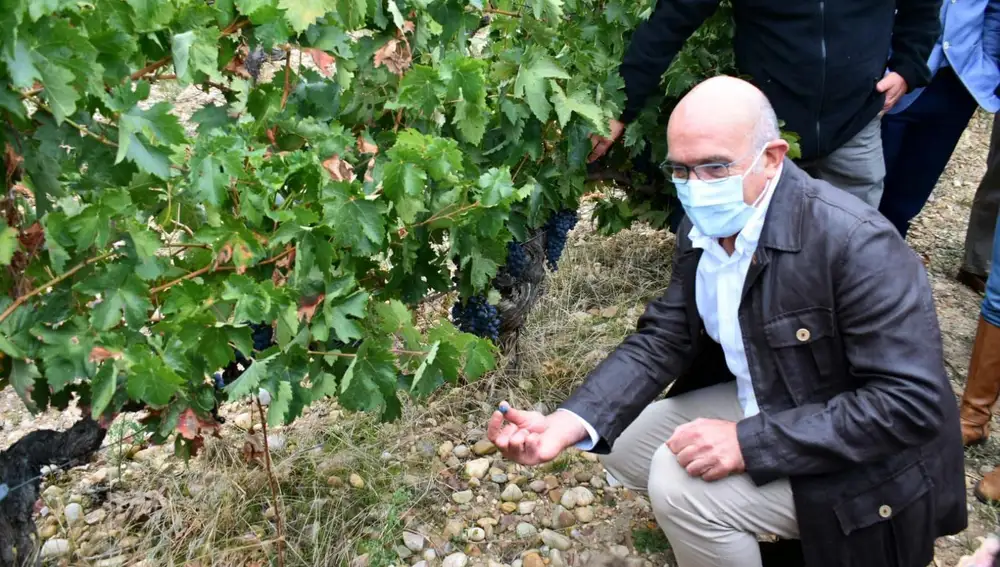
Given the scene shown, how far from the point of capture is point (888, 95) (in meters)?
3.06

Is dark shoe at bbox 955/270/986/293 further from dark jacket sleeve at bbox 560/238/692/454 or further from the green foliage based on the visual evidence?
the green foliage

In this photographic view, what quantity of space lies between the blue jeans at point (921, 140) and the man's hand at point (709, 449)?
2.10 metres

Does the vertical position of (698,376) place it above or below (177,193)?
below

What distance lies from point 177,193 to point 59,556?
4.82ft

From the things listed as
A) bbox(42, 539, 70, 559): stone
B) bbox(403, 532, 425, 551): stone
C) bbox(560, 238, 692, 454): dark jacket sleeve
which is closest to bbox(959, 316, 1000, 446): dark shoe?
bbox(560, 238, 692, 454): dark jacket sleeve

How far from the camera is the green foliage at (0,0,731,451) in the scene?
148cm

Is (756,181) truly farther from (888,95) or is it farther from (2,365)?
(2,365)

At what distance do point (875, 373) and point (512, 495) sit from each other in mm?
1342

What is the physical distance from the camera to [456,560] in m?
2.60

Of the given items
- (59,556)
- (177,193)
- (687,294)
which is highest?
(177,193)

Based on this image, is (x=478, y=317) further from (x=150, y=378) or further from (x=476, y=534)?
(x=150, y=378)

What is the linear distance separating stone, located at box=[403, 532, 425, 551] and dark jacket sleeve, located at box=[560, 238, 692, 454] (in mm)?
712

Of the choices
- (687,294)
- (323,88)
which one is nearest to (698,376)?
(687,294)

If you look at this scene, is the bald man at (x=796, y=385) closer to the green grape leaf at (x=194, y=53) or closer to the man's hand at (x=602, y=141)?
the man's hand at (x=602, y=141)
